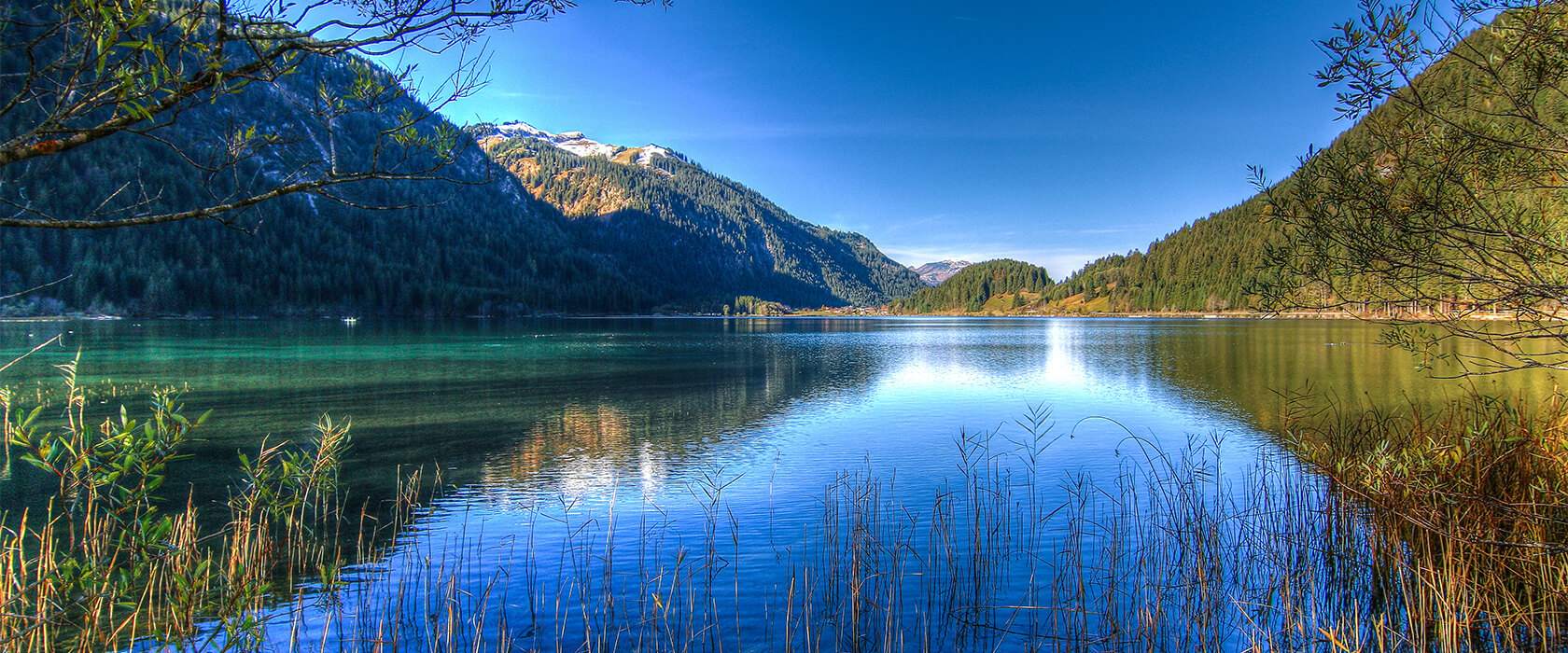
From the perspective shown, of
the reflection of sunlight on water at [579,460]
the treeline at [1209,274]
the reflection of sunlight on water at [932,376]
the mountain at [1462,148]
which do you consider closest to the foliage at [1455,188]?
the mountain at [1462,148]

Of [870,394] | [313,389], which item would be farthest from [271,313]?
[870,394]

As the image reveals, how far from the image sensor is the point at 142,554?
454cm

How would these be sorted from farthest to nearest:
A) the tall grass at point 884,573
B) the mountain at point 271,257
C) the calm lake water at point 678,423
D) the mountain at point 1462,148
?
the mountain at point 271,257 → the calm lake water at point 678,423 → the tall grass at point 884,573 → the mountain at point 1462,148

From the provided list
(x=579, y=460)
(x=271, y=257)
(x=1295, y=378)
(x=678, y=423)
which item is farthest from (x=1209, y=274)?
(x=271, y=257)

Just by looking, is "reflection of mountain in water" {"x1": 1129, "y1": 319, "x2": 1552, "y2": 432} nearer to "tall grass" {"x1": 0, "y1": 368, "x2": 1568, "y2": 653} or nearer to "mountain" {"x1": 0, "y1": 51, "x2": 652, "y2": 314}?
"tall grass" {"x1": 0, "y1": 368, "x2": 1568, "y2": 653}

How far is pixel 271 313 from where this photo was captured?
126750 millimetres

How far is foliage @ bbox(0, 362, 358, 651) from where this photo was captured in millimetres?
4230

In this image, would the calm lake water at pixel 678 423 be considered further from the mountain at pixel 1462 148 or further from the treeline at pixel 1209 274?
the treeline at pixel 1209 274

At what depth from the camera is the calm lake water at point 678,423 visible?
10.9m

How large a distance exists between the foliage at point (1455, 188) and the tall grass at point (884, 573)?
5.48ft

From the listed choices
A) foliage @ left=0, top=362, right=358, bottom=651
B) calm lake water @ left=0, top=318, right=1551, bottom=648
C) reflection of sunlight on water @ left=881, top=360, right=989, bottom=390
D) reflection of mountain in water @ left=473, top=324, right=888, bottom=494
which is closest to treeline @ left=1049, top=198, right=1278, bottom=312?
calm lake water @ left=0, top=318, right=1551, bottom=648

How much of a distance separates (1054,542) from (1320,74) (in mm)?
6072

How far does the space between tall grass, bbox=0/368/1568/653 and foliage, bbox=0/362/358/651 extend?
73mm

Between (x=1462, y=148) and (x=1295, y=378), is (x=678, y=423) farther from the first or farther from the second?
(x=1295, y=378)
